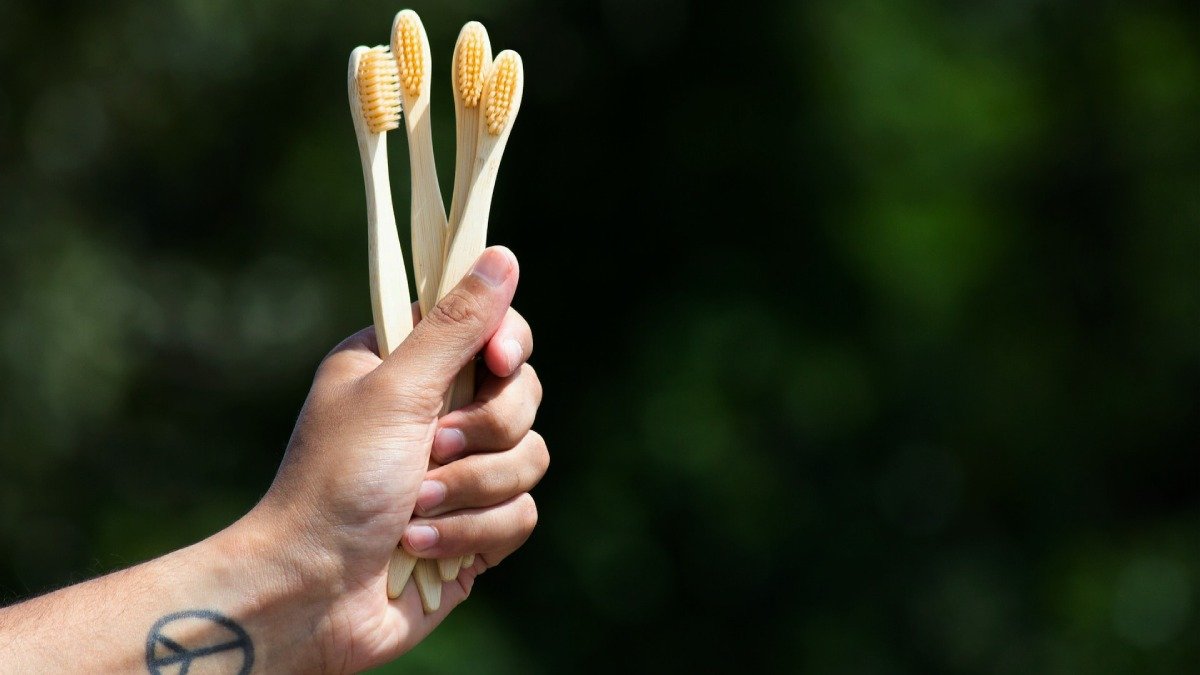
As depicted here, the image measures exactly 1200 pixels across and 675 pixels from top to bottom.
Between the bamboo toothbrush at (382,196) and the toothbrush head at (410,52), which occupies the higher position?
the toothbrush head at (410,52)

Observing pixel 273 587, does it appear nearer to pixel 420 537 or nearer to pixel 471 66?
pixel 420 537

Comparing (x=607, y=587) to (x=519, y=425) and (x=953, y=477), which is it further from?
(x=519, y=425)

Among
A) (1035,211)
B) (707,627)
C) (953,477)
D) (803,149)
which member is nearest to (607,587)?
(707,627)

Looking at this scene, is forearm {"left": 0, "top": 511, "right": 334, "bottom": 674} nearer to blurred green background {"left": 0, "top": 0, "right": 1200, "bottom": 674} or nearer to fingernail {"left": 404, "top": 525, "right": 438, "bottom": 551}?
fingernail {"left": 404, "top": 525, "right": 438, "bottom": 551}

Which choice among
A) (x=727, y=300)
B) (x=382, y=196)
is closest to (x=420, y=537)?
(x=382, y=196)

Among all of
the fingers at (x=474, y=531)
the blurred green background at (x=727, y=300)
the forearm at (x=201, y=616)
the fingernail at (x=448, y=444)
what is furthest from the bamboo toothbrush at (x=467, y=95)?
the blurred green background at (x=727, y=300)

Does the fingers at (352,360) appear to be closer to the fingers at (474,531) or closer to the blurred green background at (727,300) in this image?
the fingers at (474,531)
